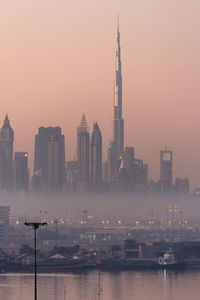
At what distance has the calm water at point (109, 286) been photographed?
152m

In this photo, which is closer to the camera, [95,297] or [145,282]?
[95,297]

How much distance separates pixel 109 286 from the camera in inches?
6521

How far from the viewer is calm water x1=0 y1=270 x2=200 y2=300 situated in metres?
152

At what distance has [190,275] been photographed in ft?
629

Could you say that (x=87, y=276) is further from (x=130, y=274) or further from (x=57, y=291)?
(x=57, y=291)

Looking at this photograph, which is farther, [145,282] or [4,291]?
[145,282]

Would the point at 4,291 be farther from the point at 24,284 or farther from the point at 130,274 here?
the point at 130,274

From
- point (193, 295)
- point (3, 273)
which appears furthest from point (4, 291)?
point (3, 273)

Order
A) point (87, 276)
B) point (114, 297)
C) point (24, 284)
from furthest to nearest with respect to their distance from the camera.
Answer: point (87, 276), point (24, 284), point (114, 297)

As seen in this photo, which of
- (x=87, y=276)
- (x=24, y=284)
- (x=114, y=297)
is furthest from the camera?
(x=87, y=276)

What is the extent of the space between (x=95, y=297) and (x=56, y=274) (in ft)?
144

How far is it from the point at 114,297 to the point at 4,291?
710 inches

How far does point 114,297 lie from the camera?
150125 mm

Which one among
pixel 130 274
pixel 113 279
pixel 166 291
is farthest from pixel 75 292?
pixel 130 274
